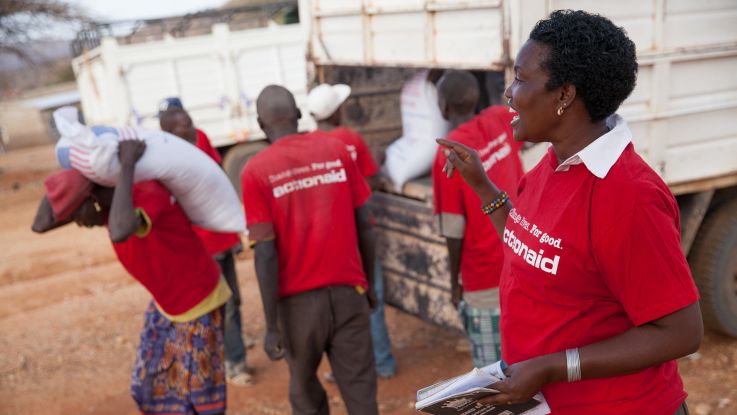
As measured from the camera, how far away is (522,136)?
1469 mm

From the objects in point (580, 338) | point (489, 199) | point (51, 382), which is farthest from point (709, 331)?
point (51, 382)

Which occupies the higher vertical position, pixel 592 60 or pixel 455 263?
pixel 592 60

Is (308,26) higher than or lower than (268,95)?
higher

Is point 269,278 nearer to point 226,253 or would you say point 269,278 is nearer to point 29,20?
point 226,253

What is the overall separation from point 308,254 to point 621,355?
62.6 inches

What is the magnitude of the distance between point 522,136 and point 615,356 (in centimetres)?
50

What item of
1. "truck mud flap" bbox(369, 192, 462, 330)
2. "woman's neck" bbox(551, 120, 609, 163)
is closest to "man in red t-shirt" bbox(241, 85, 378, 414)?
"truck mud flap" bbox(369, 192, 462, 330)

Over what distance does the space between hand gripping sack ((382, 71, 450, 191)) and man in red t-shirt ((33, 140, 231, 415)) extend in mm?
1398

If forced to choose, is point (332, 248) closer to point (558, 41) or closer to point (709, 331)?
point (558, 41)

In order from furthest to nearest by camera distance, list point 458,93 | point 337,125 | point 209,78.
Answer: point 209,78 < point 337,125 < point 458,93

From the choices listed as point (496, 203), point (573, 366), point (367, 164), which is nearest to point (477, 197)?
point (496, 203)

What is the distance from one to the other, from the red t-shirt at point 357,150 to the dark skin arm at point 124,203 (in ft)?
4.88

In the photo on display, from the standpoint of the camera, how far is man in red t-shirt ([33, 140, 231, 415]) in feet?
8.52

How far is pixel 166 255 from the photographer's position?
2.68 metres
